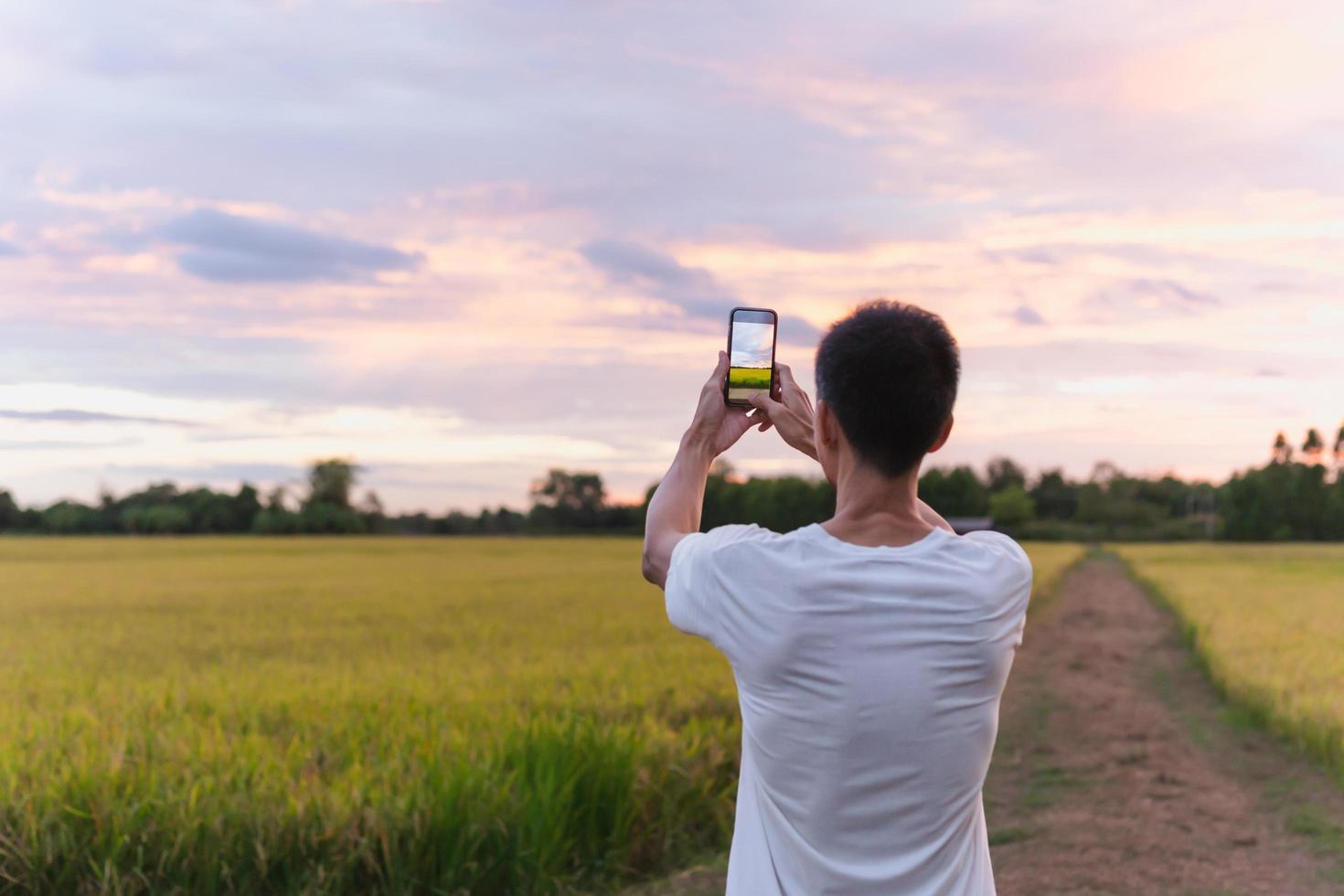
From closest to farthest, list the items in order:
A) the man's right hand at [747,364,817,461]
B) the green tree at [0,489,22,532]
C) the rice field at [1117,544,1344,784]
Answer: the man's right hand at [747,364,817,461], the rice field at [1117,544,1344,784], the green tree at [0,489,22,532]

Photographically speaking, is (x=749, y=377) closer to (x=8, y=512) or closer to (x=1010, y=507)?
(x=8, y=512)

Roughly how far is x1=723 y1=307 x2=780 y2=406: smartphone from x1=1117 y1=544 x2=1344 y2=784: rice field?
28.1 feet

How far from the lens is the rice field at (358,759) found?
5238 mm

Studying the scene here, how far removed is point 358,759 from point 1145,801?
5.47 meters

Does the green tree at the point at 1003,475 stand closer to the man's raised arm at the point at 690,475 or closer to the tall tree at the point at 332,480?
the tall tree at the point at 332,480

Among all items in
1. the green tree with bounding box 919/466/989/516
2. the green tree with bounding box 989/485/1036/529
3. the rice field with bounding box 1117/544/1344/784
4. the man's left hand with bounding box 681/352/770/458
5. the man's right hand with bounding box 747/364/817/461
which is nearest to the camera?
the man's left hand with bounding box 681/352/770/458

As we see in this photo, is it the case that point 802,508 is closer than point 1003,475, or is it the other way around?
point 802,508

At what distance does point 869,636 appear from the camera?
1877 mm

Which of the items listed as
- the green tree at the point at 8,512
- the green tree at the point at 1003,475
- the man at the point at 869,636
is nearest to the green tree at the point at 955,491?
the green tree at the point at 1003,475

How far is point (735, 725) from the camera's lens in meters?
7.76

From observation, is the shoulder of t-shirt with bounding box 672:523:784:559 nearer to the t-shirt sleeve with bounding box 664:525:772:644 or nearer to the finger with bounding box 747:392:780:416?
the t-shirt sleeve with bounding box 664:525:772:644

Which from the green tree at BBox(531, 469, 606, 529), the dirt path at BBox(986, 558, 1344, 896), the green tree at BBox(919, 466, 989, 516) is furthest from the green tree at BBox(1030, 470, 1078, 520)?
the dirt path at BBox(986, 558, 1344, 896)

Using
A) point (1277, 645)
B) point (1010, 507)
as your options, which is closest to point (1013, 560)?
point (1277, 645)

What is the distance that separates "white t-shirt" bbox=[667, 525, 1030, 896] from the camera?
1.89 meters
